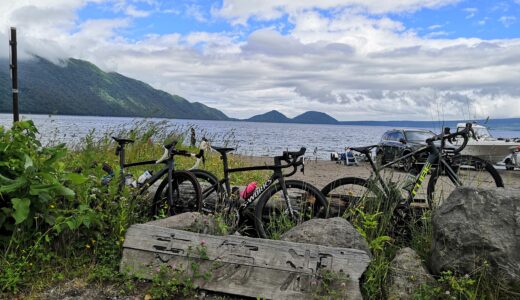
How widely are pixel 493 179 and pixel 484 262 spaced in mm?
2955

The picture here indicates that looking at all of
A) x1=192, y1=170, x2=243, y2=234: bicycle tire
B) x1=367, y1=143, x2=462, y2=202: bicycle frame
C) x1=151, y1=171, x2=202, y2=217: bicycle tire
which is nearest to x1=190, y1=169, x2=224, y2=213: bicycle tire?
x1=192, y1=170, x2=243, y2=234: bicycle tire

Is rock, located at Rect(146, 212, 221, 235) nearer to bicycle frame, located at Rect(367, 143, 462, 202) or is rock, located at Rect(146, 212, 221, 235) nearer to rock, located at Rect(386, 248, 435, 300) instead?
rock, located at Rect(386, 248, 435, 300)

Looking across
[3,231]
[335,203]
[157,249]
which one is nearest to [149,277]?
[157,249]

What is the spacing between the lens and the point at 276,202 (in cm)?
559

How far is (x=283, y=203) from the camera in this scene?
554cm

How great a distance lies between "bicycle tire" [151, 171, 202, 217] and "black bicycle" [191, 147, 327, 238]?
333 mm

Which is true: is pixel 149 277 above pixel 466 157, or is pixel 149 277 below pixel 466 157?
below

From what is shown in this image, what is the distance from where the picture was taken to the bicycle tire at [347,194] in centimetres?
529

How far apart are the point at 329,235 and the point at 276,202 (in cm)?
142

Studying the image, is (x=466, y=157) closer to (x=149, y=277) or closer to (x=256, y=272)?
(x=256, y=272)

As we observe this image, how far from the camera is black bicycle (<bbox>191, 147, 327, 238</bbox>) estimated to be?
5.20m

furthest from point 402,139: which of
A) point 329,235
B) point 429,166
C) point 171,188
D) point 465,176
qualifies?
point 329,235

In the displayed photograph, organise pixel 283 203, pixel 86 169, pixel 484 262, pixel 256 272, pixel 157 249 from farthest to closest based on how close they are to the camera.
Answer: pixel 283 203 < pixel 86 169 < pixel 157 249 < pixel 256 272 < pixel 484 262

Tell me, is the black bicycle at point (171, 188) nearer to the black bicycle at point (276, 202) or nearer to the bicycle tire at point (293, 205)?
the black bicycle at point (276, 202)
